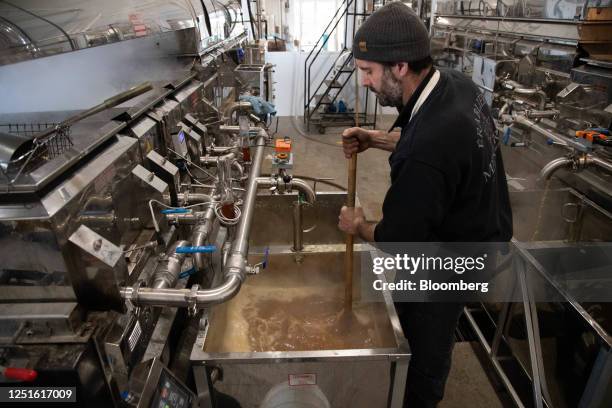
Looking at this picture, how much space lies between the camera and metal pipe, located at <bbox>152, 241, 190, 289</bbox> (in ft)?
3.32

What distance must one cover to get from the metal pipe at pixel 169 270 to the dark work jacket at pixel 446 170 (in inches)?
23.8

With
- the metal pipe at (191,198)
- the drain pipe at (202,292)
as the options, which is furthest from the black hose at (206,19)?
the drain pipe at (202,292)

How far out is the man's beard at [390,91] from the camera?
49.1 inches

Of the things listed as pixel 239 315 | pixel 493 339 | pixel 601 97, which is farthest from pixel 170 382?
pixel 601 97

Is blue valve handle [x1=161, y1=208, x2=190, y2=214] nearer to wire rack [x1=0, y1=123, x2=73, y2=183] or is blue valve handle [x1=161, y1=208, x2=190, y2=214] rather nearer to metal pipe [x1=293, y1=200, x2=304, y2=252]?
wire rack [x1=0, y1=123, x2=73, y2=183]

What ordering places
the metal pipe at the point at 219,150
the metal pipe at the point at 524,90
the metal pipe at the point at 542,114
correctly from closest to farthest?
the metal pipe at the point at 219,150 < the metal pipe at the point at 542,114 < the metal pipe at the point at 524,90

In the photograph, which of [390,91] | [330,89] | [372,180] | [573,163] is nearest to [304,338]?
[390,91]

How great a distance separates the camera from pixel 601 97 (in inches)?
73.5

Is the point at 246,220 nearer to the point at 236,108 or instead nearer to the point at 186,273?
the point at 186,273

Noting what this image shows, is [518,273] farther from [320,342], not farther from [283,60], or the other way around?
[283,60]

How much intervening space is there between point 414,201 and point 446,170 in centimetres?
A: 12

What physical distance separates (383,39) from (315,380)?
1051 mm

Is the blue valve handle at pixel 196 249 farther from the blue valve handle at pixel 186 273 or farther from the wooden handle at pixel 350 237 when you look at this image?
the wooden handle at pixel 350 237

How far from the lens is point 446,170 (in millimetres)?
1098
